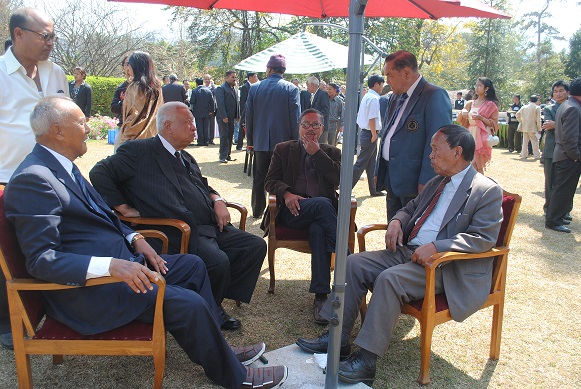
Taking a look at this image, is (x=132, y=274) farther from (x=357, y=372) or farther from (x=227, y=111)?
(x=227, y=111)

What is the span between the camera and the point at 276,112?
6355mm

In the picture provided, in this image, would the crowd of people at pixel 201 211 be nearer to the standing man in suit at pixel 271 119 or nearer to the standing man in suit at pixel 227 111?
the standing man in suit at pixel 271 119

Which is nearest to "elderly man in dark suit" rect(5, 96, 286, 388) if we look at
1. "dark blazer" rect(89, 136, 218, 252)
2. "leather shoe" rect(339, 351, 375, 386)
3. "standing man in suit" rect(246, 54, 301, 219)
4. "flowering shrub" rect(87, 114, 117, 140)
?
"leather shoe" rect(339, 351, 375, 386)

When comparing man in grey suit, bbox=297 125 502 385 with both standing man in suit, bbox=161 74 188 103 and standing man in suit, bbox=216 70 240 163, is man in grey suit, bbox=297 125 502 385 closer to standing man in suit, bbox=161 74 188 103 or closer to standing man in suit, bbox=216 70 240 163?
standing man in suit, bbox=216 70 240 163

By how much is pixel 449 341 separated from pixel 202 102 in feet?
35.9

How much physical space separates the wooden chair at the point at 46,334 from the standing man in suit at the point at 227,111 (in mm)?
8682

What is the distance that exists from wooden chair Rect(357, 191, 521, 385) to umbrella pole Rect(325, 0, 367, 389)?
0.60 metres

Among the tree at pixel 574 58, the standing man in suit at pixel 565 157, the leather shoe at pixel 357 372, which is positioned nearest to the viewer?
the leather shoe at pixel 357 372

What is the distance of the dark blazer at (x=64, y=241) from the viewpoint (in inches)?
83.7

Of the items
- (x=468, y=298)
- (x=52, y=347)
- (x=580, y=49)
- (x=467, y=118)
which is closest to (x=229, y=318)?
(x=52, y=347)

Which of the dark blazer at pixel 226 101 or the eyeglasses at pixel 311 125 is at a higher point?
the dark blazer at pixel 226 101

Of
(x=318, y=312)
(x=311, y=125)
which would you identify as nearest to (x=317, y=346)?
(x=318, y=312)

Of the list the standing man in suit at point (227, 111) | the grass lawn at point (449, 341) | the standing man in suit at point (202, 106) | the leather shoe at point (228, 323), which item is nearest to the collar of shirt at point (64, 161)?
the grass lawn at point (449, 341)

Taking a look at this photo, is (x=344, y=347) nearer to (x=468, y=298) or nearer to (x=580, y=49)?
(x=468, y=298)
